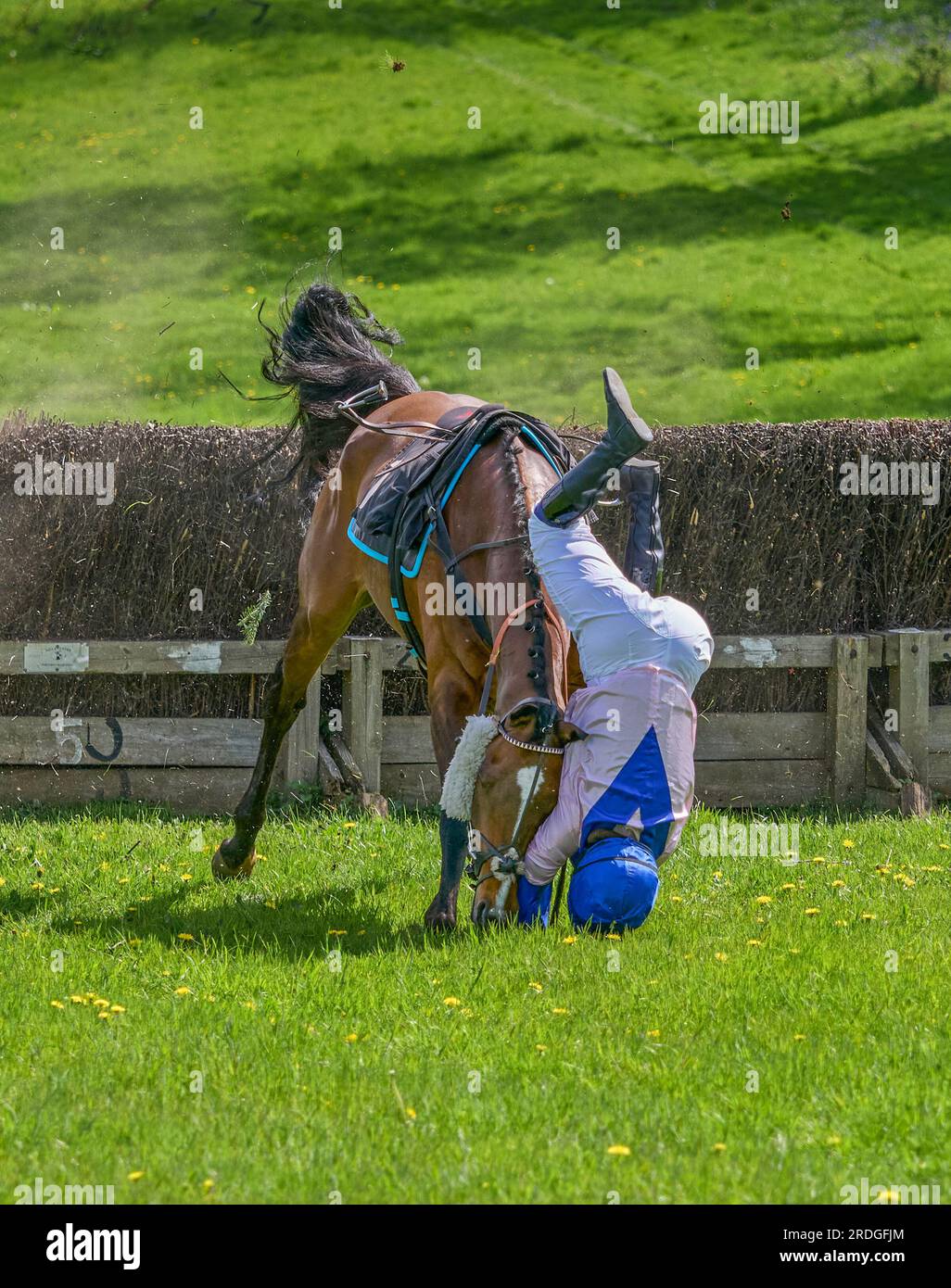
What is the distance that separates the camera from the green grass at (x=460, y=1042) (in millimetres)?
3500

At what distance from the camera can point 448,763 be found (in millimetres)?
5555

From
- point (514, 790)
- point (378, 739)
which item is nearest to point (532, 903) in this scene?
point (514, 790)

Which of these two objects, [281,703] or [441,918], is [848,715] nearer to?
[281,703]

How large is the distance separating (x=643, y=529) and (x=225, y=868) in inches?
99.8

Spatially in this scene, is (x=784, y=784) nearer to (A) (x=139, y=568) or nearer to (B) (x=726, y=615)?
(B) (x=726, y=615)

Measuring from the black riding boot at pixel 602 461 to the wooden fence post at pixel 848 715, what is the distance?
394 cm

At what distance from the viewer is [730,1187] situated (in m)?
3.37

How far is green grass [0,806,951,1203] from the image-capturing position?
3500 millimetres

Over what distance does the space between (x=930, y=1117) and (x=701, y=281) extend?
21208 mm

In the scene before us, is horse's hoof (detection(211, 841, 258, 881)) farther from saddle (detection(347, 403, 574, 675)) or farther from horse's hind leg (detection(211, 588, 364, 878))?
saddle (detection(347, 403, 574, 675))

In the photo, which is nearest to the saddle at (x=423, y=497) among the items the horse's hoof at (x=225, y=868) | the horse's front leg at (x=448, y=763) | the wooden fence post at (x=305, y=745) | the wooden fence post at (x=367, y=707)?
the horse's front leg at (x=448, y=763)

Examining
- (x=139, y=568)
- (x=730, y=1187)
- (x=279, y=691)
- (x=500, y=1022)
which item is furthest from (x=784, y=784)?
(x=730, y=1187)

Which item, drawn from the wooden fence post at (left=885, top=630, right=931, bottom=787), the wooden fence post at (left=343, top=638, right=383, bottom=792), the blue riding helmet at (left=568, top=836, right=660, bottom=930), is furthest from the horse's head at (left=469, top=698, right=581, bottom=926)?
the wooden fence post at (left=885, top=630, right=931, bottom=787)

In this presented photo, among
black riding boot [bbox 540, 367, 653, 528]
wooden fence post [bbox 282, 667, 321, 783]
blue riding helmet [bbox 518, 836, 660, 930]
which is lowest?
wooden fence post [bbox 282, 667, 321, 783]
